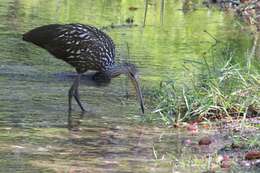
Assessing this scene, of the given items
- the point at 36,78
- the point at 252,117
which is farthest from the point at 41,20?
the point at 252,117

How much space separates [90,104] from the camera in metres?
8.73

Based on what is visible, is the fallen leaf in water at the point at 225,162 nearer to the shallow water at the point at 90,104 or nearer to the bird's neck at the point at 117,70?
the shallow water at the point at 90,104

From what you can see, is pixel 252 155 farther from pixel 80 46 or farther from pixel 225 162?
pixel 80 46

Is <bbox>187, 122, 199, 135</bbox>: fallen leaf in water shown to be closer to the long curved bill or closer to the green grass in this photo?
the green grass

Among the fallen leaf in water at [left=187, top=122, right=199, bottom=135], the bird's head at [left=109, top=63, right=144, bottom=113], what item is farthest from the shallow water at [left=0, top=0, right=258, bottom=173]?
the bird's head at [left=109, top=63, right=144, bottom=113]

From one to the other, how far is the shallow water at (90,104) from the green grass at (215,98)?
312 millimetres

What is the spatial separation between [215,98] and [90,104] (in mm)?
1476

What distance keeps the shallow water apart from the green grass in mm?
312

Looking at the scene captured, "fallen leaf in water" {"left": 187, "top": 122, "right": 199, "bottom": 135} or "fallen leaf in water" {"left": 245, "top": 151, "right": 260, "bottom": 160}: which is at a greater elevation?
"fallen leaf in water" {"left": 245, "top": 151, "right": 260, "bottom": 160}

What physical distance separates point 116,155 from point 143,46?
21.2 ft

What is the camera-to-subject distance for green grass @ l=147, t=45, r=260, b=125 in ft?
25.8

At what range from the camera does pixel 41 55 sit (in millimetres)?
11414

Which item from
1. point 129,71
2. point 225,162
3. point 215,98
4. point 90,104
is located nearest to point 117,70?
point 129,71

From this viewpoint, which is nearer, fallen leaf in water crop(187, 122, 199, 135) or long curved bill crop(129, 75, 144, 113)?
fallen leaf in water crop(187, 122, 199, 135)
